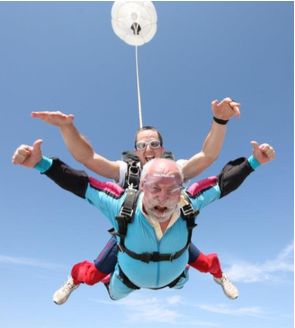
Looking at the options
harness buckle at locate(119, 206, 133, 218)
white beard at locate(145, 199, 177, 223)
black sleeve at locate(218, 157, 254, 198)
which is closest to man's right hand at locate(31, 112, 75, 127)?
harness buckle at locate(119, 206, 133, 218)

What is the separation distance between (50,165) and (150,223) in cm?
104

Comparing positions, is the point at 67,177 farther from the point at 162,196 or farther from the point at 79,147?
the point at 162,196

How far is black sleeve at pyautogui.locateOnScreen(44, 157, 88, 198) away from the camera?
2.65 metres

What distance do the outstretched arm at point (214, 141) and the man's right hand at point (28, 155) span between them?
165 cm

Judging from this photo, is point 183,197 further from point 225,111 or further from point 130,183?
point 225,111

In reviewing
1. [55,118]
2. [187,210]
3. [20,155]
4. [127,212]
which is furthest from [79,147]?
[187,210]

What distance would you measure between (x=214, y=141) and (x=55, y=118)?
171 cm

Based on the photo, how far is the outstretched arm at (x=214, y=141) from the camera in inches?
124

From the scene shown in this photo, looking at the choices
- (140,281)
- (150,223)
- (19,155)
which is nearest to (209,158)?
(150,223)

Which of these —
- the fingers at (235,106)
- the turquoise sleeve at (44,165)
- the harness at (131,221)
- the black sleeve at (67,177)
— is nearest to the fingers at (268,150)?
the fingers at (235,106)

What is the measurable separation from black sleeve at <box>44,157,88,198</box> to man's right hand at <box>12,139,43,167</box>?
→ 146mm

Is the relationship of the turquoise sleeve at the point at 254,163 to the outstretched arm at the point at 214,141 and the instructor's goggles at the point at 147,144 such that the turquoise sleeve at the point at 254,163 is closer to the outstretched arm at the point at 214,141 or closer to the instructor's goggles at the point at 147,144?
the outstretched arm at the point at 214,141

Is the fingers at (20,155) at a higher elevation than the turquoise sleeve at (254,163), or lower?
lower

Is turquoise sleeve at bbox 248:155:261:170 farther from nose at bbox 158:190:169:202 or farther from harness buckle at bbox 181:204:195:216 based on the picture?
nose at bbox 158:190:169:202
